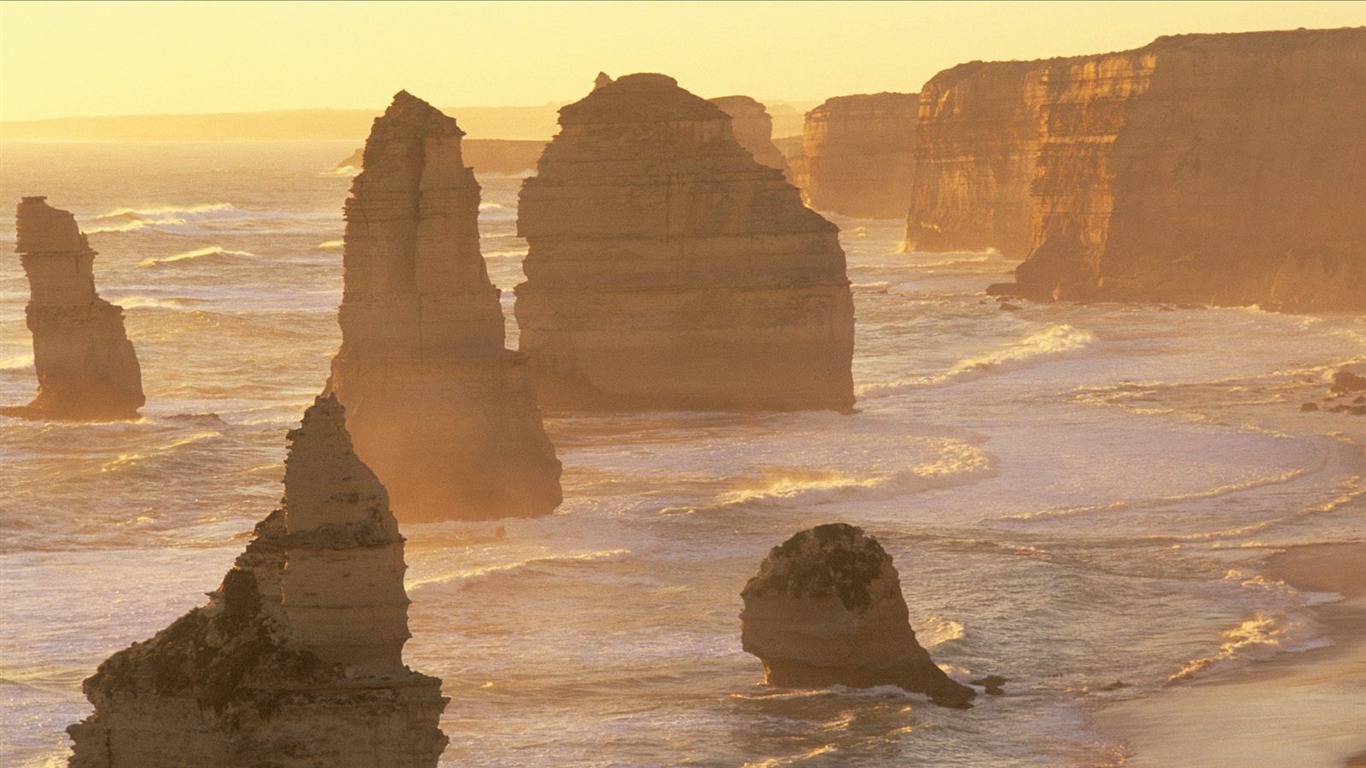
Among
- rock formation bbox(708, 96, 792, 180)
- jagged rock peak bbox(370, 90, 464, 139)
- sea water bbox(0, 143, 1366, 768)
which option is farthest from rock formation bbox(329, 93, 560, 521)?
rock formation bbox(708, 96, 792, 180)

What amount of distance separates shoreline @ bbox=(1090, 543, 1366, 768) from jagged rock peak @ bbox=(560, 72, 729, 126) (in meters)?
20.1

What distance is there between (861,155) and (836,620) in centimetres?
11560

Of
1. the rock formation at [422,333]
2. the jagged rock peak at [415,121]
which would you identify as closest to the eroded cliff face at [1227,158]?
the rock formation at [422,333]

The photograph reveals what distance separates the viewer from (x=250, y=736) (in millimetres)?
14086

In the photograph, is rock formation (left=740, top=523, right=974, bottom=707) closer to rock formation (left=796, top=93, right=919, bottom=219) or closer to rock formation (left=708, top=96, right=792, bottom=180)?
rock formation (left=708, top=96, right=792, bottom=180)

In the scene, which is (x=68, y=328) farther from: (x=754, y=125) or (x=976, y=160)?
(x=754, y=125)

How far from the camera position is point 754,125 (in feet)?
404

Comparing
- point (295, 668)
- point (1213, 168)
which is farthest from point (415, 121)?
point (1213, 168)

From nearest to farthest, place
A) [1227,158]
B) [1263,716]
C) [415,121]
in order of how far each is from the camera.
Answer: [1263,716] < [415,121] < [1227,158]

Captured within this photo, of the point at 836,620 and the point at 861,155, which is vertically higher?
the point at 861,155

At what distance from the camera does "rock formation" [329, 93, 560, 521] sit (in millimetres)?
29734

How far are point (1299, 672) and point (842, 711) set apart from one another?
509 cm

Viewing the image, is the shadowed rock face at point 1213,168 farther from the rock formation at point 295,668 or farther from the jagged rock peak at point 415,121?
the rock formation at point 295,668

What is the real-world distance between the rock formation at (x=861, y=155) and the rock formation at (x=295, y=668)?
119 metres
